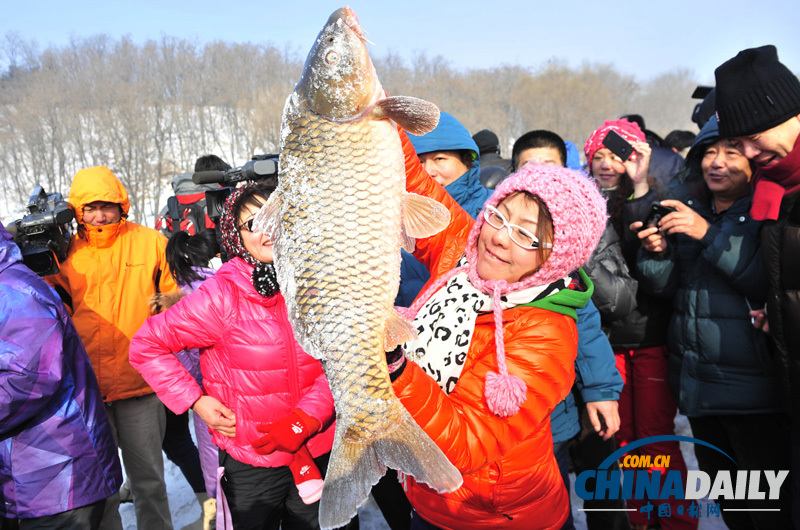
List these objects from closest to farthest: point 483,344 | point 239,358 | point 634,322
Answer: point 483,344, point 239,358, point 634,322

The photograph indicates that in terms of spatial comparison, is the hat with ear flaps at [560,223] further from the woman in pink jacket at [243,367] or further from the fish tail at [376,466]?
the woman in pink jacket at [243,367]

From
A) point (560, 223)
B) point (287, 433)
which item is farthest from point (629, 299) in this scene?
point (287, 433)

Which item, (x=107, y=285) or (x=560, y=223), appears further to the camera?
(x=107, y=285)

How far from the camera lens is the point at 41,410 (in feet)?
7.00

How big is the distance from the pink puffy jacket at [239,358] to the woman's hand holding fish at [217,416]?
0.10ft

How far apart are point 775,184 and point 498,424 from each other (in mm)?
1901

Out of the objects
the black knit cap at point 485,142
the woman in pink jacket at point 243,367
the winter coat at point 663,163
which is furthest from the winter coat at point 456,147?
the black knit cap at point 485,142

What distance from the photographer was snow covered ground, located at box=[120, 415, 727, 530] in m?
3.22

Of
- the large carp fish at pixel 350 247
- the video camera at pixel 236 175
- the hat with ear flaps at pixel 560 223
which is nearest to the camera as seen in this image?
the large carp fish at pixel 350 247

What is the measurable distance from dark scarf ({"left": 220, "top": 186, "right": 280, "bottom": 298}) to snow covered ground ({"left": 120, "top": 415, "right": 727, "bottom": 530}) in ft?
7.27

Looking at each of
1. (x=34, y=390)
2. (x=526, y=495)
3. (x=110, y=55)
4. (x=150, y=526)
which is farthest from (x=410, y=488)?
(x=110, y=55)

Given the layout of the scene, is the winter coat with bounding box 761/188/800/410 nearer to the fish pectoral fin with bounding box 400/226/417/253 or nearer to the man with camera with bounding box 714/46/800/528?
the man with camera with bounding box 714/46/800/528

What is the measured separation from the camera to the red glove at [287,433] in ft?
5.76

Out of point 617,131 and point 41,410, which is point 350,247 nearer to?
point 41,410
